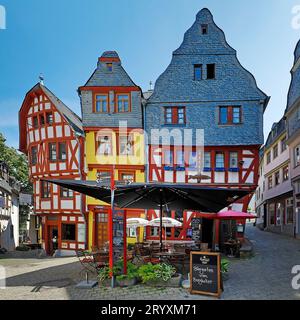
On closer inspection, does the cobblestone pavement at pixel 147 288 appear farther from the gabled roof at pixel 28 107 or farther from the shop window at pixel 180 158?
the gabled roof at pixel 28 107

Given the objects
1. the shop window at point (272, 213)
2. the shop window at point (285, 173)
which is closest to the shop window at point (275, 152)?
the shop window at point (285, 173)

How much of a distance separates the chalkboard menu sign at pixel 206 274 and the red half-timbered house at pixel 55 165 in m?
→ 11.6

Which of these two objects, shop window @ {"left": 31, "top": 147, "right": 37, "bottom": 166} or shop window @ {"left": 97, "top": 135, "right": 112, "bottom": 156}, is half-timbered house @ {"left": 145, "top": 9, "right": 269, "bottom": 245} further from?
shop window @ {"left": 31, "top": 147, "right": 37, "bottom": 166}

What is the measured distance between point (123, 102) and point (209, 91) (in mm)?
5391

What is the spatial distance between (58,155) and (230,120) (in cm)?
1108

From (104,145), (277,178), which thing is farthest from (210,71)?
(277,178)

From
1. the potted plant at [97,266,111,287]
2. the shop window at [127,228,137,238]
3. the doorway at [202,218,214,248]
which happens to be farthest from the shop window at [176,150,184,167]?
the potted plant at [97,266,111,287]

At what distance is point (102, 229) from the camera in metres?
18.5

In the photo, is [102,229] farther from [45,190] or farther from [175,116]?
[175,116]

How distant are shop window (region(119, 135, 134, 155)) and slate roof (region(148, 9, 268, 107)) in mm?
2725
